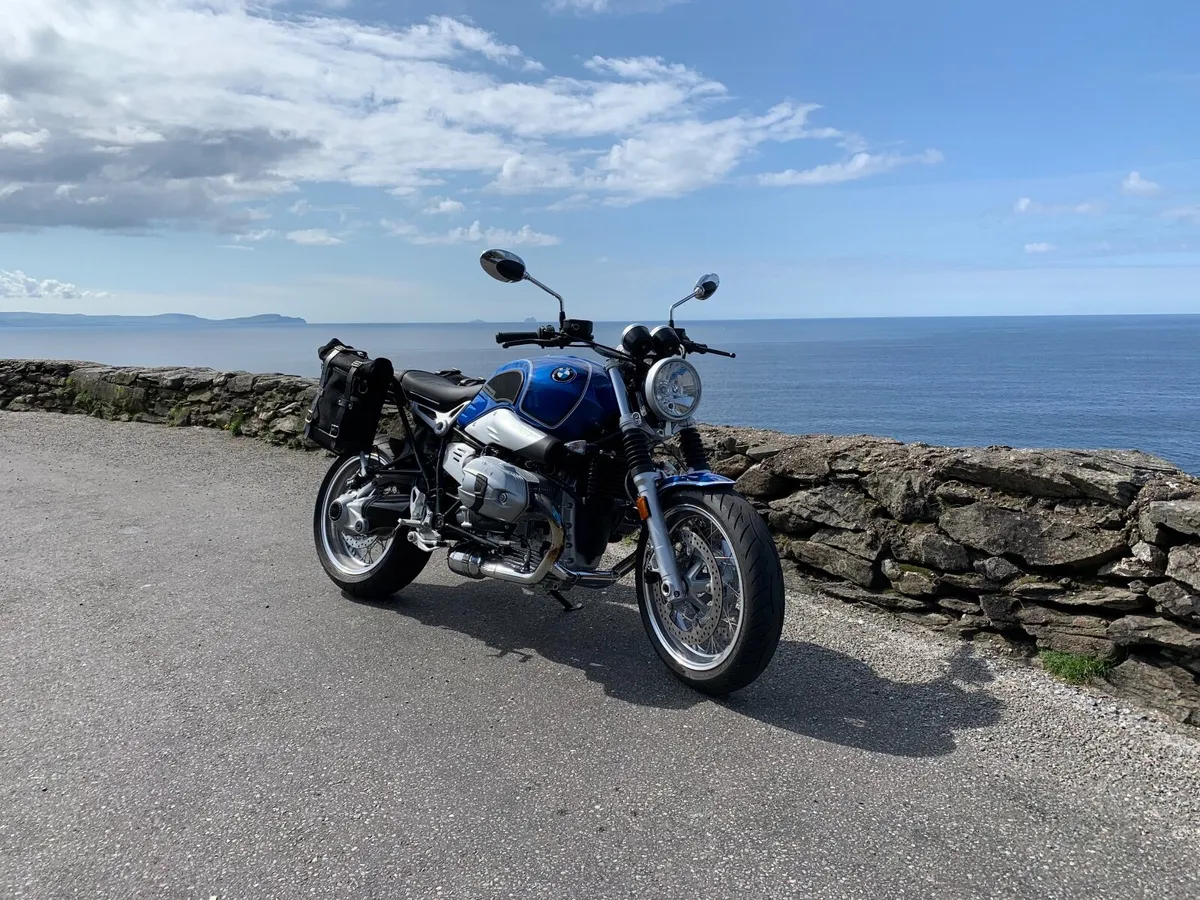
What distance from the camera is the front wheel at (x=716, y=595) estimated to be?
10.6ft

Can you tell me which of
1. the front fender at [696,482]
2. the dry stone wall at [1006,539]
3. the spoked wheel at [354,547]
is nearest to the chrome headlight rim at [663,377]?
the front fender at [696,482]

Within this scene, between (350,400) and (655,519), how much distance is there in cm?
203

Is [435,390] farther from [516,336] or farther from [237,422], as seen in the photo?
[237,422]

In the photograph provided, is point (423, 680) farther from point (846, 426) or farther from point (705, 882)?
point (846, 426)

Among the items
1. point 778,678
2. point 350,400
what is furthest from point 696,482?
point 350,400

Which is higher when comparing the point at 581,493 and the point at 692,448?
the point at 692,448

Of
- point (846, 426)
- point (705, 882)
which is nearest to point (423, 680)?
point (705, 882)

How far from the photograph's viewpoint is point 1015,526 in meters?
3.88

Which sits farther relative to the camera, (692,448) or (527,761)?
(692,448)

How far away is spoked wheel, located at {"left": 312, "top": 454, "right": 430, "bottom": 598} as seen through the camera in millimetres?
4660

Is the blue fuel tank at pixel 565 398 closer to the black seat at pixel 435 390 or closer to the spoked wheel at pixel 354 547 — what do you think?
the black seat at pixel 435 390

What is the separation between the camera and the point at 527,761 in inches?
119

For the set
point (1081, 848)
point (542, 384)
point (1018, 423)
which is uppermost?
point (542, 384)

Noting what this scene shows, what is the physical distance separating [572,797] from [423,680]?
1126mm
